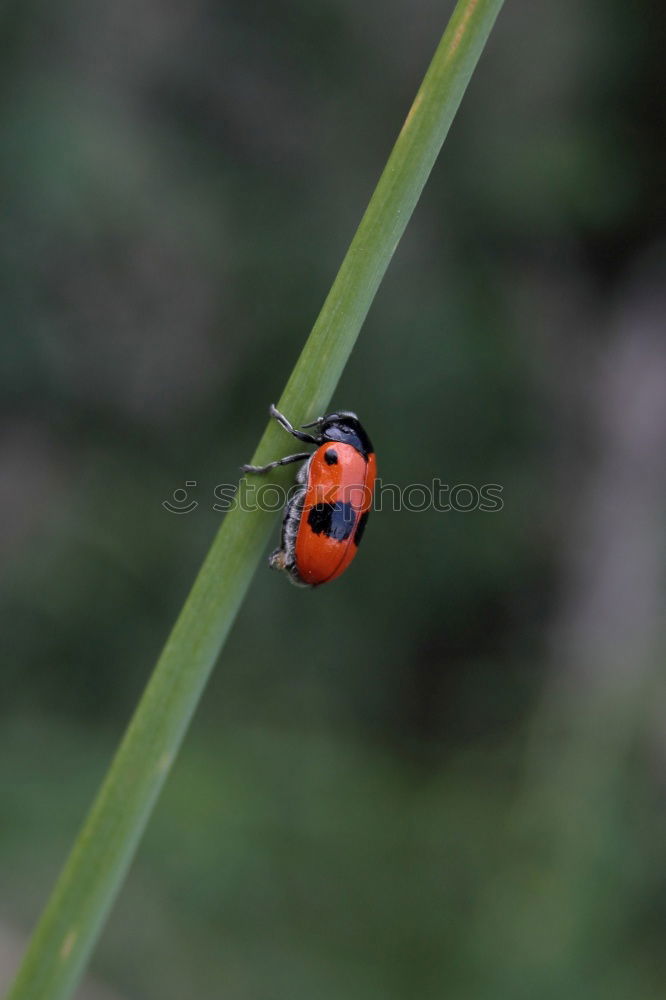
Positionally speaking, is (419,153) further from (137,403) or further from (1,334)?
(137,403)

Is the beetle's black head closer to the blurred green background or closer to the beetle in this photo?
the beetle

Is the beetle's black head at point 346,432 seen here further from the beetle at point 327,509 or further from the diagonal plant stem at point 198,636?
the diagonal plant stem at point 198,636

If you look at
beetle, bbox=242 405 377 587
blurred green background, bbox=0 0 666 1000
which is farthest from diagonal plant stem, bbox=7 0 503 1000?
blurred green background, bbox=0 0 666 1000

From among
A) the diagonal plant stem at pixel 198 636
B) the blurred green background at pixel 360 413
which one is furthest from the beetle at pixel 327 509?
the blurred green background at pixel 360 413

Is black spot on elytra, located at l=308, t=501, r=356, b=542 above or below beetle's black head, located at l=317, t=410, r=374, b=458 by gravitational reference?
below

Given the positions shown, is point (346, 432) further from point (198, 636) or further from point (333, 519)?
point (198, 636)

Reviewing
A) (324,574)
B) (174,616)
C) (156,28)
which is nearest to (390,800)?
(174,616)

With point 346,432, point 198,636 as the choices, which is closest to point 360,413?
point 346,432
